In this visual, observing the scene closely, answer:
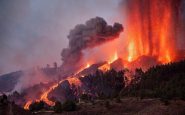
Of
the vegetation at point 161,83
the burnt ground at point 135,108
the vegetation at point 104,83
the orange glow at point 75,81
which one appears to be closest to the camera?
the burnt ground at point 135,108

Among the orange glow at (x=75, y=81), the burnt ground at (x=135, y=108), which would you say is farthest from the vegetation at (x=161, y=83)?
the orange glow at (x=75, y=81)

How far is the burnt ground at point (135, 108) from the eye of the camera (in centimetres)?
6077

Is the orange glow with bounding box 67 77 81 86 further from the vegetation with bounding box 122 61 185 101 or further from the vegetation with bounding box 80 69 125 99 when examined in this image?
the vegetation with bounding box 122 61 185 101

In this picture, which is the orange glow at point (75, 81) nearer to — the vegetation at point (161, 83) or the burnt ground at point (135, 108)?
the vegetation at point (161, 83)

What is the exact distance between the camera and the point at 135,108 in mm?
64875

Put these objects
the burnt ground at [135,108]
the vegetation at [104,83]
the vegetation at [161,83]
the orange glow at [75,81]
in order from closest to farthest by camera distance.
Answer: the burnt ground at [135,108]
the vegetation at [161,83]
the vegetation at [104,83]
the orange glow at [75,81]

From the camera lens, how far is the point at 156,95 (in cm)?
8250

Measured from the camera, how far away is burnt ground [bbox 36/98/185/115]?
199ft

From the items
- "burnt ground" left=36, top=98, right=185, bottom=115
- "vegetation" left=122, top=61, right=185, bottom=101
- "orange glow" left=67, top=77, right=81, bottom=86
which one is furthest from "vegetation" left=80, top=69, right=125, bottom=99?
"burnt ground" left=36, top=98, right=185, bottom=115

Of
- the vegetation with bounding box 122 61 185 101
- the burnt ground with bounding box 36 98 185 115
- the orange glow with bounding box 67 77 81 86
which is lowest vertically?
the burnt ground with bounding box 36 98 185 115

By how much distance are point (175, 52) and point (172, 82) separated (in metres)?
89.0

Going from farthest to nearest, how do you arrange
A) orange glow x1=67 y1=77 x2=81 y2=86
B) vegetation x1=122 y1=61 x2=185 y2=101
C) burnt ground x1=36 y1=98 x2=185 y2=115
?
orange glow x1=67 y1=77 x2=81 y2=86 < vegetation x1=122 y1=61 x2=185 y2=101 < burnt ground x1=36 y1=98 x2=185 y2=115

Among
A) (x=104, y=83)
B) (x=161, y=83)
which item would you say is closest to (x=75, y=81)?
(x=104, y=83)

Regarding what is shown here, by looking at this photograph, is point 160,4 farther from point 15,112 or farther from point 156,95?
point 15,112
